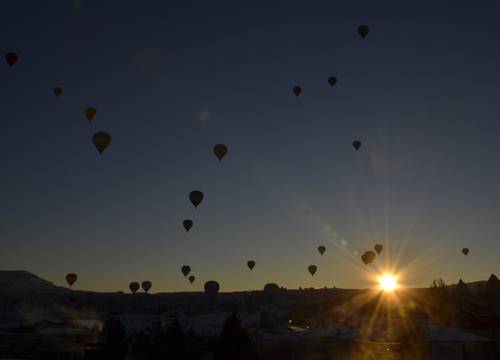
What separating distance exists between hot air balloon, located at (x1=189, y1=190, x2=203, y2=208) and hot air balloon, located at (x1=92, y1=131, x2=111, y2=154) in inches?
357

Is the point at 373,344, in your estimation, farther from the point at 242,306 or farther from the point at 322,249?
the point at 242,306

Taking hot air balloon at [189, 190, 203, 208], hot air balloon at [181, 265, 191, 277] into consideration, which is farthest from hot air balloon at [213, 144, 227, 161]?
hot air balloon at [181, 265, 191, 277]

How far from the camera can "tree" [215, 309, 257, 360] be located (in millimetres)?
34406

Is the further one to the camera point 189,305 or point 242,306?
point 189,305

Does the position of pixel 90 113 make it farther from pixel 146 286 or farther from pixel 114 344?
pixel 146 286

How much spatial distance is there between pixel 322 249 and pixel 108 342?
30.9 meters

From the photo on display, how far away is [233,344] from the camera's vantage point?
113 ft

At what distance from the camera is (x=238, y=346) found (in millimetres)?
34594

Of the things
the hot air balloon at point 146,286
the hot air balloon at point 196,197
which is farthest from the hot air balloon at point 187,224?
the hot air balloon at point 146,286

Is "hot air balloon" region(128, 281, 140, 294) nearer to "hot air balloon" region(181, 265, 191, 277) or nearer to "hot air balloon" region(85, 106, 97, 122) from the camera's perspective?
"hot air balloon" region(181, 265, 191, 277)

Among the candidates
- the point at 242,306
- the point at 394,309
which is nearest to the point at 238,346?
the point at 394,309

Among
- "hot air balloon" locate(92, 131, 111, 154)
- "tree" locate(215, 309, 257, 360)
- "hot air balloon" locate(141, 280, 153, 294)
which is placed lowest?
"tree" locate(215, 309, 257, 360)

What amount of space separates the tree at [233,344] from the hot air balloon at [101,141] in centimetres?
1544

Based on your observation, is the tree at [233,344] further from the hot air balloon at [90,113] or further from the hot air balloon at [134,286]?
the hot air balloon at [134,286]
